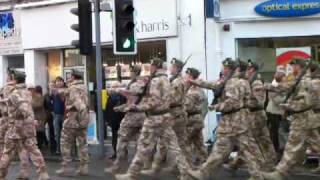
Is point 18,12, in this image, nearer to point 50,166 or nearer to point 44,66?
point 44,66

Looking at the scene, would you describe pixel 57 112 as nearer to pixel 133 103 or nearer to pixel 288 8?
pixel 133 103

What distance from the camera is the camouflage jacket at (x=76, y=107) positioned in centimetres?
1216

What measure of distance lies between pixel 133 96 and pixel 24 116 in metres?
1.85

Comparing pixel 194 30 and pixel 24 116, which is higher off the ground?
pixel 194 30

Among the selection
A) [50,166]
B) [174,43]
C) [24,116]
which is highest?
[174,43]

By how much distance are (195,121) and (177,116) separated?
843 mm

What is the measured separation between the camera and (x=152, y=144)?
10.5 meters

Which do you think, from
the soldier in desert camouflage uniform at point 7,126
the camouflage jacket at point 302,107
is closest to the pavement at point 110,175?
the soldier in desert camouflage uniform at point 7,126

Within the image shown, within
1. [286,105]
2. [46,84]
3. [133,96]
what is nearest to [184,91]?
[133,96]

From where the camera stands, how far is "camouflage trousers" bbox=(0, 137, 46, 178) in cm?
1123

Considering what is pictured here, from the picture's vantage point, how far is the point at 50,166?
1412 centimetres

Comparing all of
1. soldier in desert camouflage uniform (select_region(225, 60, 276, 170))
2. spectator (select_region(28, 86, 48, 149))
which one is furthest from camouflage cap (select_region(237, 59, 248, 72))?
spectator (select_region(28, 86, 48, 149))

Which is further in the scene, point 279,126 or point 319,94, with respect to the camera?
point 279,126

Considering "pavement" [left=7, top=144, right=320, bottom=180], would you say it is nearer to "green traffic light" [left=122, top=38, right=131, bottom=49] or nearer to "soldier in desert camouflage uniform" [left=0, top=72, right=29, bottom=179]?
"soldier in desert camouflage uniform" [left=0, top=72, right=29, bottom=179]
